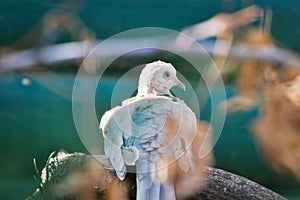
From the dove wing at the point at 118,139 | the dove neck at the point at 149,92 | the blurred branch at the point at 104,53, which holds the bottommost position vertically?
the dove wing at the point at 118,139

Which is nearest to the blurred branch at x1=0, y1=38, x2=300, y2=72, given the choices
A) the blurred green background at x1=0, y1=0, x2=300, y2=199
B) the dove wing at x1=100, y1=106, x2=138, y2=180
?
the blurred green background at x1=0, y1=0, x2=300, y2=199

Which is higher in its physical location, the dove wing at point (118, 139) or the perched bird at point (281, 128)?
the perched bird at point (281, 128)

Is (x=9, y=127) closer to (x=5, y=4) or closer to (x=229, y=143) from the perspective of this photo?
(x=5, y=4)

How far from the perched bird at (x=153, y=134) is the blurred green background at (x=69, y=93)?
0.09 m

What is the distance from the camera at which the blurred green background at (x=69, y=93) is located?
158cm

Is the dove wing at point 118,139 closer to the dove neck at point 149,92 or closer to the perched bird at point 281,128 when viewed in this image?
the dove neck at point 149,92

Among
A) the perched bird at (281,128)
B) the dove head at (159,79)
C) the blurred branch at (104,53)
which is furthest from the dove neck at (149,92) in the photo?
the perched bird at (281,128)

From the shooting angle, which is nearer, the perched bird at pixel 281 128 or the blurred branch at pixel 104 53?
the blurred branch at pixel 104 53

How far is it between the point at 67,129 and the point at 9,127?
130 mm

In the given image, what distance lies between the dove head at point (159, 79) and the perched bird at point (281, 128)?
0.25 metres

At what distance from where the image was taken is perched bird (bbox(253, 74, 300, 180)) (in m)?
1.60

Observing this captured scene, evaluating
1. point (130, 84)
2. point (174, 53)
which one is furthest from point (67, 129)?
point (174, 53)

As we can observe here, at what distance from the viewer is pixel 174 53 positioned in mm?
1555

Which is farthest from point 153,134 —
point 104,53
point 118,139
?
point 104,53
